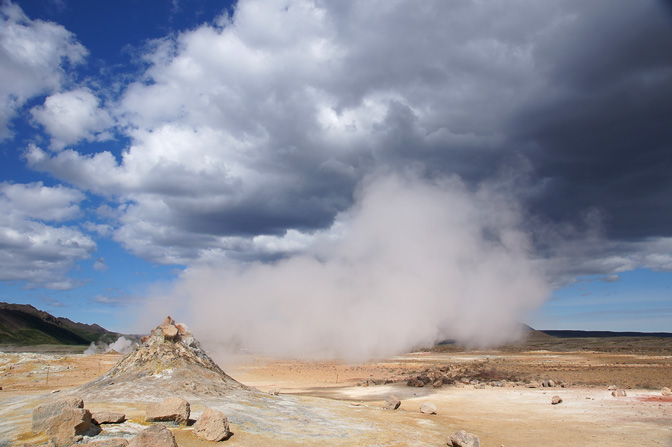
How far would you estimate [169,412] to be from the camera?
10.9 metres

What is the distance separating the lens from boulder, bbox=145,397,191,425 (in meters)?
10.9

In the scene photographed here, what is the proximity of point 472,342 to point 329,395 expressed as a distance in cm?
7587

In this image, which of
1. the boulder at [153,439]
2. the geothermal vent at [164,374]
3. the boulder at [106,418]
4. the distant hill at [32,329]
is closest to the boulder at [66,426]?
the boulder at [106,418]

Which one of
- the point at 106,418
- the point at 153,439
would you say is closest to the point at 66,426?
the point at 106,418

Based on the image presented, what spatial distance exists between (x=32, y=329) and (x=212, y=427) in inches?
7263

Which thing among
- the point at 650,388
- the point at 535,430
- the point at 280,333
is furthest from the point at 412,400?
the point at 280,333

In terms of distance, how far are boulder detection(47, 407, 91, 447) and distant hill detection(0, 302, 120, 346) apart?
453 feet

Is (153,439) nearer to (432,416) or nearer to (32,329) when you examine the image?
(432,416)

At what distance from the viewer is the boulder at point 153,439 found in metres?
8.20

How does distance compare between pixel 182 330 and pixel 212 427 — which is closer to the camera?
pixel 212 427

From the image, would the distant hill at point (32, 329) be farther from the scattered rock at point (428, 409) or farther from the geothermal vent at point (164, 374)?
the scattered rock at point (428, 409)

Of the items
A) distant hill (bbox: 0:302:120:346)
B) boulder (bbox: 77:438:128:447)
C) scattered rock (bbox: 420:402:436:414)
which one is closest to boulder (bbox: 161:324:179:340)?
boulder (bbox: 77:438:128:447)

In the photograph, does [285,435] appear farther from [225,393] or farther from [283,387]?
[283,387]

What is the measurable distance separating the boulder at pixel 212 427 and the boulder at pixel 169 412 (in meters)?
0.67
